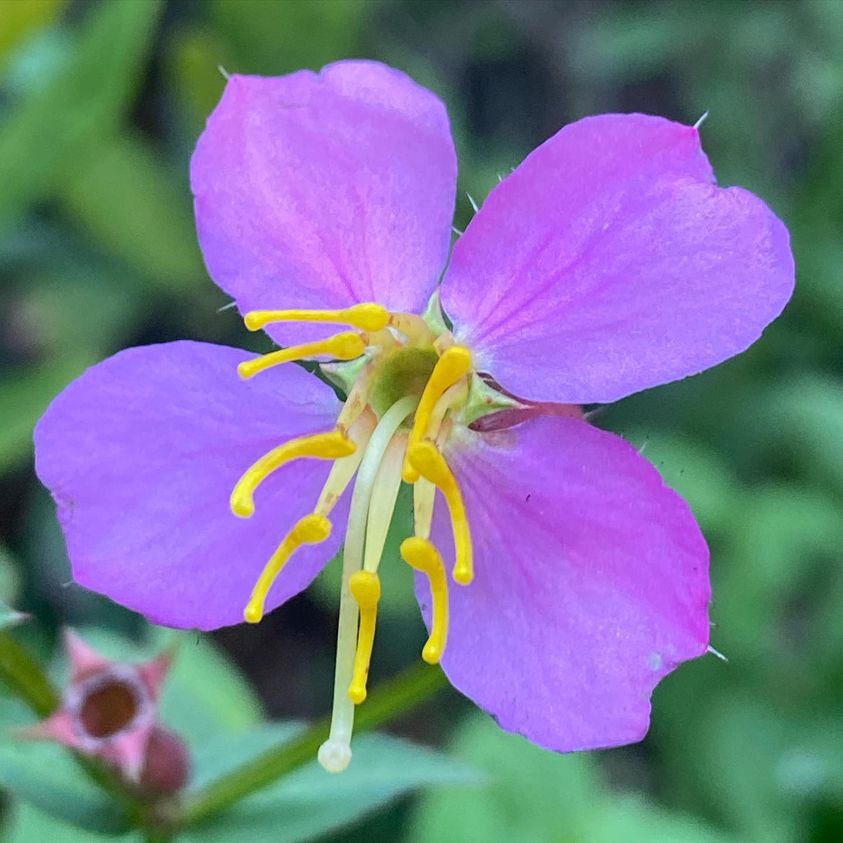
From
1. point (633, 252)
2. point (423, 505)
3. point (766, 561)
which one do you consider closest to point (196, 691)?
point (766, 561)

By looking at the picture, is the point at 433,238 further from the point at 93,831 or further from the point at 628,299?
the point at 93,831

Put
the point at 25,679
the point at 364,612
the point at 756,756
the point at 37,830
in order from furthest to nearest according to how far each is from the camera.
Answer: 1. the point at 756,756
2. the point at 37,830
3. the point at 25,679
4. the point at 364,612

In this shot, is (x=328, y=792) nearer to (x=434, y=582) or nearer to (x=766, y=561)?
(x=434, y=582)

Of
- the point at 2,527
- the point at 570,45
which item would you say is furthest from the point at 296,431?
the point at 570,45

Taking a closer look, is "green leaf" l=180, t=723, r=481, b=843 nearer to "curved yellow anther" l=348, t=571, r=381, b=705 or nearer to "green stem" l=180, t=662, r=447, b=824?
"green stem" l=180, t=662, r=447, b=824

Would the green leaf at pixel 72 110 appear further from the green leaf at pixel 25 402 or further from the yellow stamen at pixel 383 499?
the yellow stamen at pixel 383 499

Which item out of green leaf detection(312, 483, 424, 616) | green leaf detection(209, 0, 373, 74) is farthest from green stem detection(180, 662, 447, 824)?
green leaf detection(209, 0, 373, 74)
